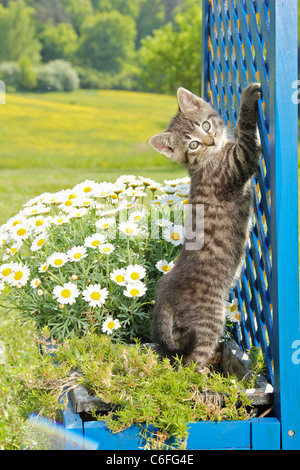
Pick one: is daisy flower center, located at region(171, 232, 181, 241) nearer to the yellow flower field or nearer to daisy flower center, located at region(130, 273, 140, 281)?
daisy flower center, located at region(130, 273, 140, 281)

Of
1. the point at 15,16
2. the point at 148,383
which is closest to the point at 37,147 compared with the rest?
the point at 15,16

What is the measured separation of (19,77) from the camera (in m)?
19.1

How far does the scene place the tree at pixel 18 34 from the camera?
68.7 ft

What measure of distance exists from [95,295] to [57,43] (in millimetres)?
20398

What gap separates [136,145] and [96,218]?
51.1ft

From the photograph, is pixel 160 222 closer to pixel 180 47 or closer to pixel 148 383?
pixel 148 383

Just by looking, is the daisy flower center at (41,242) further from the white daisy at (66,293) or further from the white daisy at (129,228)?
the white daisy at (129,228)

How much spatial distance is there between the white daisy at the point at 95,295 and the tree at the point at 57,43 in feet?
65.5

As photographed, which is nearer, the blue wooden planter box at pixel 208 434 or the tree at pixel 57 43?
the blue wooden planter box at pixel 208 434

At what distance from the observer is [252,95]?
2189 mm

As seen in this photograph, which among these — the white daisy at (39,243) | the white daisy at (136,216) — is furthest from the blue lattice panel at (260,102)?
the white daisy at (39,243)

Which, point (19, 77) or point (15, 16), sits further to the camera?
point (15, 16)

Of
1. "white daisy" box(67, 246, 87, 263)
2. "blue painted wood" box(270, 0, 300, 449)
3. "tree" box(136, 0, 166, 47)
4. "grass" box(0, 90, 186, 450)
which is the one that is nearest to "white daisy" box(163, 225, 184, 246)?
"white daisy" box(67, 246, 87, 263)
